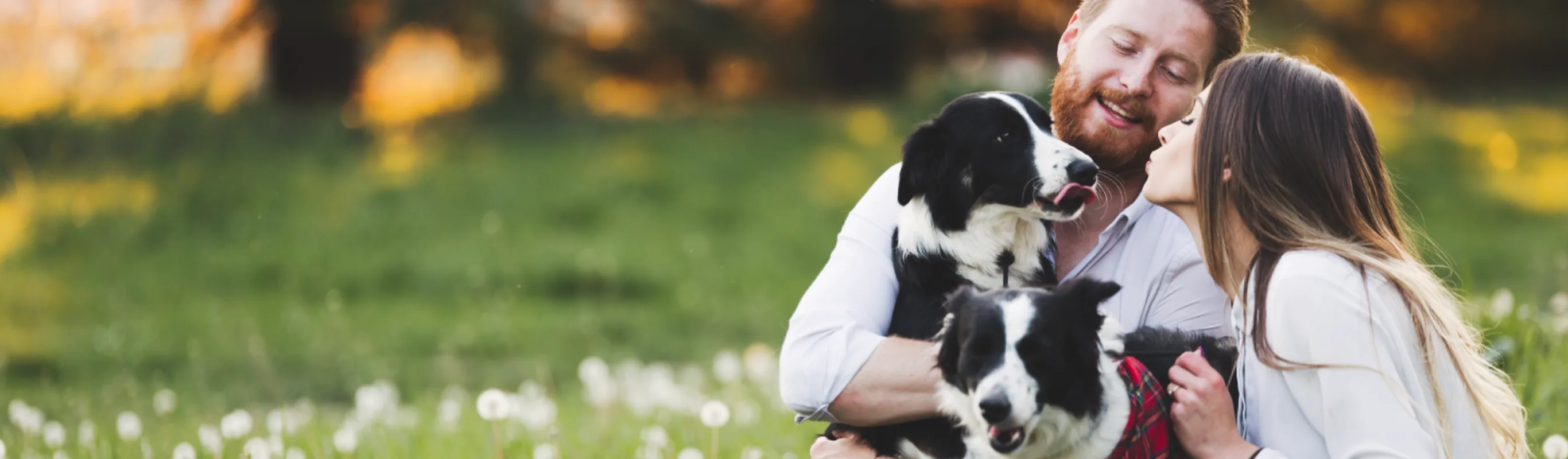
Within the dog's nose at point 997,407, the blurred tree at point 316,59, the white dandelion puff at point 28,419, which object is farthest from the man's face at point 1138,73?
the blurred tree at point 316,59

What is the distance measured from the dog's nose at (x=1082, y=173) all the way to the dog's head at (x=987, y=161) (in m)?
0.03

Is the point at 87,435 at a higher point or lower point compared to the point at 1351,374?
higher

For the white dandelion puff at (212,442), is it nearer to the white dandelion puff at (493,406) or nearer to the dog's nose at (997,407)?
the white dandelion puff at (493,406)

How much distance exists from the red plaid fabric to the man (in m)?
0.49

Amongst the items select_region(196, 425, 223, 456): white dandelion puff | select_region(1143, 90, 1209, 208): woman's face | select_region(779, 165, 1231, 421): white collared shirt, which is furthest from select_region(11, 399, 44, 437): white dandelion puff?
select_region(1143, 90, 1209, 208): woman's face

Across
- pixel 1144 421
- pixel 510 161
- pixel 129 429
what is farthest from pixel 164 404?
pixel 510 161

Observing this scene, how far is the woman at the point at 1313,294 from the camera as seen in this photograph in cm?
263

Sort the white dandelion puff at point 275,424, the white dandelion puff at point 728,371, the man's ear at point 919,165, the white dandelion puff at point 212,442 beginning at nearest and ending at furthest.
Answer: the man's ear at point 919,165 → the white dandelion puff at point 212,442 → the white dandelion puff at point 275,424 → the white dandelion puff at point 728,371

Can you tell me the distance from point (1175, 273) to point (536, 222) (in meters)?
9.54

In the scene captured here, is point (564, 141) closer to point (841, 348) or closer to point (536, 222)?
point (536, 222)

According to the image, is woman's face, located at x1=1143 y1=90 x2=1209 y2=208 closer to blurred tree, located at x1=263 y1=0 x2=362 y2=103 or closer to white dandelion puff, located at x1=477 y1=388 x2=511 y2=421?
white dandelion puff, located at x1=477 y1=388 x2=511 y2=421

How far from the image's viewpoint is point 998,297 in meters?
2.88

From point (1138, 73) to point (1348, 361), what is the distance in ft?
3.94

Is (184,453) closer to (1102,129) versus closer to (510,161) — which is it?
(1102,129)
